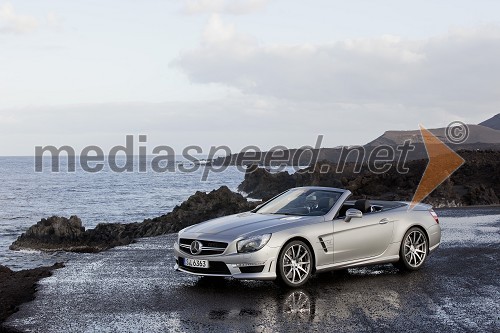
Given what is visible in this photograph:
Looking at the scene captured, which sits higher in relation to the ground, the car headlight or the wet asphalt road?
the car headlight

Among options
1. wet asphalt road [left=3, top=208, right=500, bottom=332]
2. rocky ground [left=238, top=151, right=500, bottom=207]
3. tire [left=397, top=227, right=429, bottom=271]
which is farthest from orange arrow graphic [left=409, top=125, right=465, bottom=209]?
wet asphalt road [left=3, top=208, right=500, bottom=332]

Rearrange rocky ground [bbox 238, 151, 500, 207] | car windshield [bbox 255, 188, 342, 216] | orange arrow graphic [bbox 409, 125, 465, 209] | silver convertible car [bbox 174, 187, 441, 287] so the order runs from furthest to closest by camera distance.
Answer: orange arrow graphic [bbox 409, 125, 465, 209] → rocky ground [bbox 238, 151, 500, 207] → car windshield [bbox 255, 188, 342, 216] → silver convertible car [bbox 174, 187, 441, 287]

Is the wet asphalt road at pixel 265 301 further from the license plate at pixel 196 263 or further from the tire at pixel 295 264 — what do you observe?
the license plate at pixel 196 263

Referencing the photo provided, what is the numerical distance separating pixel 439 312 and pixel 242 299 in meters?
2.46

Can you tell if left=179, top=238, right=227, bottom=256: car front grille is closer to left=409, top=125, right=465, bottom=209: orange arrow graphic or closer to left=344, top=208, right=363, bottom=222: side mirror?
left=344, top=208, right=363, bottom=222: side mirror

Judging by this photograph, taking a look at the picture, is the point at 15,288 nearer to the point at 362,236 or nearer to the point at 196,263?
the point at 196,263

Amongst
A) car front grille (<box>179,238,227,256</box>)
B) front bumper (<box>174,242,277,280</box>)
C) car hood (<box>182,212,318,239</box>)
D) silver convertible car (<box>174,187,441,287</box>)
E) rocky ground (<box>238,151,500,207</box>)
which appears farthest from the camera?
rocky ground (<box>238,151,500,207</box>)

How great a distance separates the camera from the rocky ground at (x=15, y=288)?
8750mm

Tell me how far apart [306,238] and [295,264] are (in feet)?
1.33

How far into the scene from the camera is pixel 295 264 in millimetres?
9750

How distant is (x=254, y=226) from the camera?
9914mm

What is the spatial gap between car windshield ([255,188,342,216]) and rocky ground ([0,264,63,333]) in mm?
3699

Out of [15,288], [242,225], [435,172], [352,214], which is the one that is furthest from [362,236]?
[435,172]

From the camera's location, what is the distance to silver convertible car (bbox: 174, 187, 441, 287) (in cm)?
954
